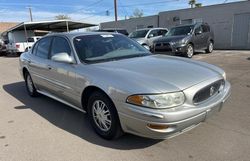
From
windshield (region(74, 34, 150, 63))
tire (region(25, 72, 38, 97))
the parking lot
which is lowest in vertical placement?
the parking lot

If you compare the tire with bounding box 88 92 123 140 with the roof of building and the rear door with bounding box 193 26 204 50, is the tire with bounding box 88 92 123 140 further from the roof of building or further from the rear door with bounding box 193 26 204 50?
the roof of building

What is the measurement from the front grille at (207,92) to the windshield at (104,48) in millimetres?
1522

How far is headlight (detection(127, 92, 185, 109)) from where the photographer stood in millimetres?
2971

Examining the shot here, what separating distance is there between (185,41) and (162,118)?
10.3 m

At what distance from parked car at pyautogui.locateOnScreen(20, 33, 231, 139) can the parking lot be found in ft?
1.00

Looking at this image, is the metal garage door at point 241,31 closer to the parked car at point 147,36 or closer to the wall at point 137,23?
the parked car at point 147,36

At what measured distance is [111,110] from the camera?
11.3 feet

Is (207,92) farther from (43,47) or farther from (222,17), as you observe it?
(222,17)

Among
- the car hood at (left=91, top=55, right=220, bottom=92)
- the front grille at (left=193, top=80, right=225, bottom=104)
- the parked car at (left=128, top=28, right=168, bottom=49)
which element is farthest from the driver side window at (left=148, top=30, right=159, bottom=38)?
the front grille at (left=193, top=80, right=225, bottom=104)

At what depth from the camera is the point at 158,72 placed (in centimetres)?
344

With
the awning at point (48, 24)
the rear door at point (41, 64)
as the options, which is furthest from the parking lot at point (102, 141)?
the awning at point (48, 24)

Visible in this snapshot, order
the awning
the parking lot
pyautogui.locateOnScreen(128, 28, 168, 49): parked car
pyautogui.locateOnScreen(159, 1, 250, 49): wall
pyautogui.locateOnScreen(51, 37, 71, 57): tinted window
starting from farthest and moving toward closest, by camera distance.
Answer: the awning, pyautogui.locateOnScreen(159, 1, 250, 49): wall, pyautogui.locateOnScreen(128, 28, 168, 49): parked car, pyautogui.locateOnScreen(51, 37, 71, 57): tinted window, the parking lot

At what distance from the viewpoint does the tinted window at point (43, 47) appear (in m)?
5.30

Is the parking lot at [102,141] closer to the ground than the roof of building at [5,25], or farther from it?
closer to the ground
